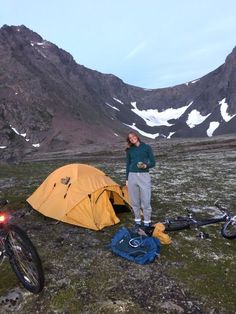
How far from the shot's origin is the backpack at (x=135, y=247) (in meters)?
12.2

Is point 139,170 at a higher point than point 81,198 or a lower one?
higher

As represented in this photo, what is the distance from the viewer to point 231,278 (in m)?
11.2

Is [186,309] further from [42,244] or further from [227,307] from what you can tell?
[42,244]

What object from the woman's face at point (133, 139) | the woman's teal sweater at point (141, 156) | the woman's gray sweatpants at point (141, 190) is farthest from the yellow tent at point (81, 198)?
the woman's face at point (133, 139)

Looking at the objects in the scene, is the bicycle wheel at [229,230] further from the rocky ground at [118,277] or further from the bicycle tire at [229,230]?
the rocky ground at [118,277]

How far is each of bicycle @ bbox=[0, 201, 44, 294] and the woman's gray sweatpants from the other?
5996mm

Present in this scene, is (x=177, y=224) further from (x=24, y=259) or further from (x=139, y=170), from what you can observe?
(x=24, y=259)

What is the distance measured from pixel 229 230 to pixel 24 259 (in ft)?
26.3

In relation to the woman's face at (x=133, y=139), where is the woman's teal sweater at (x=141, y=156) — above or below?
below

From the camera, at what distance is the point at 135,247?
12.6 meters

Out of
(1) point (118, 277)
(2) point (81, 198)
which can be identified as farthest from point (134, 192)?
(1) point (118, 277)

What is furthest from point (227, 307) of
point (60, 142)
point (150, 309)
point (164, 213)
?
point (60, 142)

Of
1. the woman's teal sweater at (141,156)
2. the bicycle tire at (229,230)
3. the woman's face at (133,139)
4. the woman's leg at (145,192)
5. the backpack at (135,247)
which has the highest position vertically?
the woman's face at (133,139)

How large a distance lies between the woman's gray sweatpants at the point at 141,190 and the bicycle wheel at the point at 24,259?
600 centimetres
